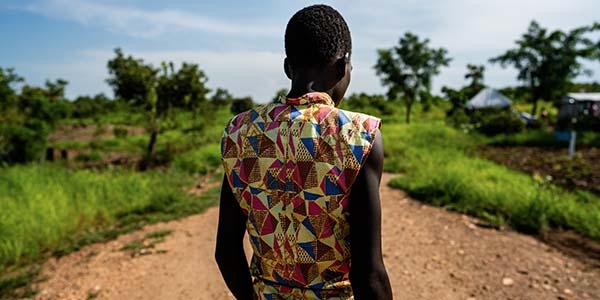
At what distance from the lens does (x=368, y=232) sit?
3.32 ft

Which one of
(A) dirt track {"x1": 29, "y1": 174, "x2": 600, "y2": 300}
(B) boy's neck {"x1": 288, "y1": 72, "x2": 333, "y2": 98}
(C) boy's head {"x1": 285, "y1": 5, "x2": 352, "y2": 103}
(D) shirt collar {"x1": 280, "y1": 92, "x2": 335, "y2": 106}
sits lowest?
(A) dirt track {"x1": 29, "y1": 174, "x2": 600, "y2": 300}

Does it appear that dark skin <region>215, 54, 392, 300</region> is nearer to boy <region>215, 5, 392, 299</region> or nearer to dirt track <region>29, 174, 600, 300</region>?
boy <region>215, 5, 392, 299</region>

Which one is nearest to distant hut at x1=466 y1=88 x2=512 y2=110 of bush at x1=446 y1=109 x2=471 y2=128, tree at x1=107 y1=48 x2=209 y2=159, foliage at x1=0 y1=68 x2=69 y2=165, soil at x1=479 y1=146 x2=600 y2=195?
bush at x1=446 y1=109 x2=471 y2=128

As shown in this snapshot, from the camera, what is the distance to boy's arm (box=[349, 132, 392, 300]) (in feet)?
3.25

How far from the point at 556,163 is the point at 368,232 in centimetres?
959

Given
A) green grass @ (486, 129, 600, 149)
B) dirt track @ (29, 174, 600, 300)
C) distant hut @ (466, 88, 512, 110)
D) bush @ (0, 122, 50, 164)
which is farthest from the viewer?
distant hut @ (466, 88, 512, 110)

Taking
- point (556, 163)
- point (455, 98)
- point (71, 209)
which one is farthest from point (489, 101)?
point (71, 209)

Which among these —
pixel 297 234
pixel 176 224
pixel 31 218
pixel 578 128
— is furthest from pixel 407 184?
pixel 578 128

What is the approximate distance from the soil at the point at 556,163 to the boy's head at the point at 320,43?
6.50 meters

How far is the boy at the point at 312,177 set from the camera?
3.26 ft

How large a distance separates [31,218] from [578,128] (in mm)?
14781

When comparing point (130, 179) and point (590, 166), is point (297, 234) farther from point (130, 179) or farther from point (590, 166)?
point (590, 166)

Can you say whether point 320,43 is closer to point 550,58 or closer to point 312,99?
point 312,99

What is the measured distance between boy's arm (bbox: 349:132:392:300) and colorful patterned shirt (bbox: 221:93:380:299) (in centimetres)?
2
